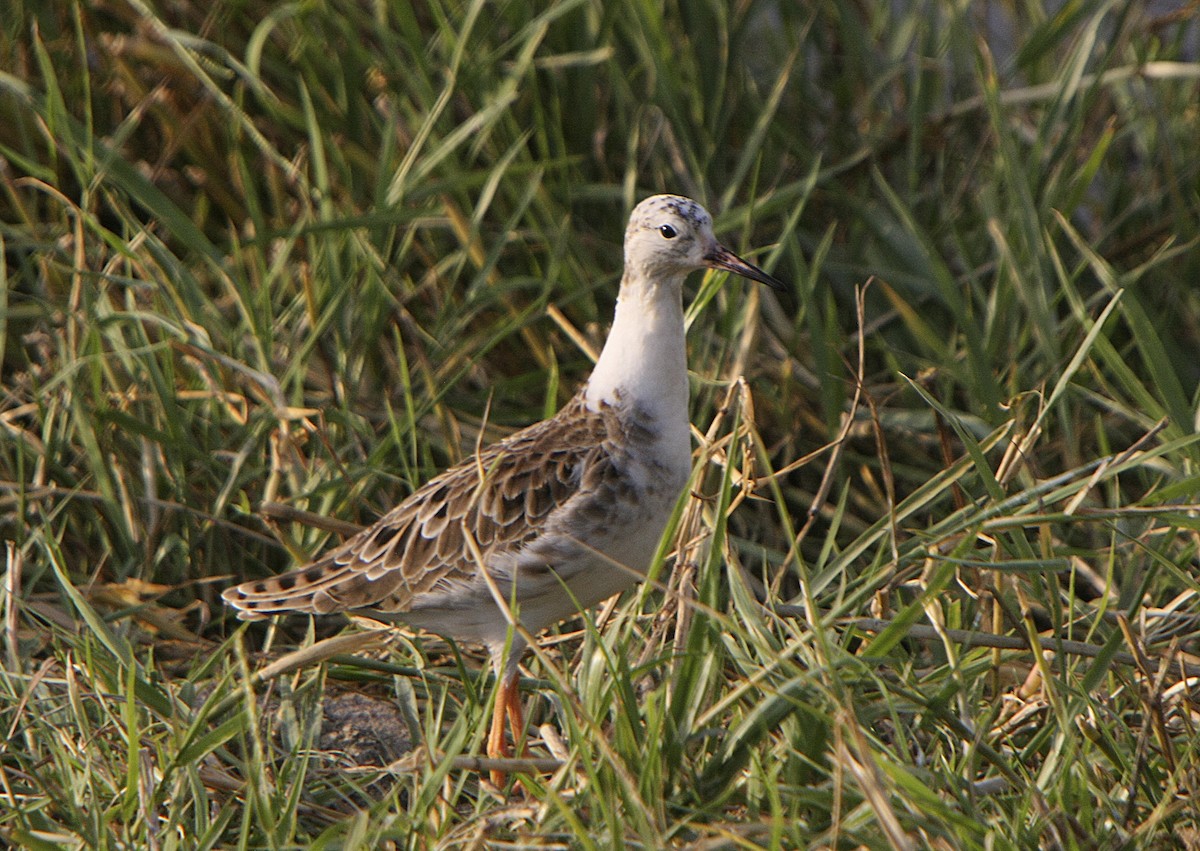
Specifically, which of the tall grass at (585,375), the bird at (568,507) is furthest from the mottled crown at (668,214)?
the tall grass at (585,375)

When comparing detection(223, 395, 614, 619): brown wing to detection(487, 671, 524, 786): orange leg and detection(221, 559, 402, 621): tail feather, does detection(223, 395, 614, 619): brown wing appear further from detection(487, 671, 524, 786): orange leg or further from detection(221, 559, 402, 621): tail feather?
detection(487, 671, 524, 786): orange leg

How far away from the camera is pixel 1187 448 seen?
3750 mm

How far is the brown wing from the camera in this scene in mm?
4066

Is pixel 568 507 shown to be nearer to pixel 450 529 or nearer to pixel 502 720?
pixel 450 529

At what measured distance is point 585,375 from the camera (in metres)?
5.52

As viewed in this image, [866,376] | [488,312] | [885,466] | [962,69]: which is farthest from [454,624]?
[962,69]

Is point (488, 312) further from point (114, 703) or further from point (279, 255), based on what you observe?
point (114, 703)

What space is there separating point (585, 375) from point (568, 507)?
5.19ft

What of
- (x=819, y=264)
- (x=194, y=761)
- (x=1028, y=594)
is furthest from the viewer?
(x=819, y=264)

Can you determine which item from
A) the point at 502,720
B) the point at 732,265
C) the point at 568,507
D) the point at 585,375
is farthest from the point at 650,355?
the point at 585,375

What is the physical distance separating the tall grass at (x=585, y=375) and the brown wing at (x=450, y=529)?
0.18m

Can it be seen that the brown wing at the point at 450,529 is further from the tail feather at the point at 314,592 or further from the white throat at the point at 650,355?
the white throat at the point at 650,355

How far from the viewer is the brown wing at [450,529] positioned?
4066 mm

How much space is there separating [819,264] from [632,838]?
101 inches
